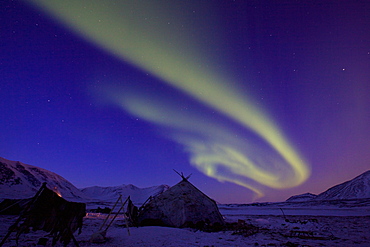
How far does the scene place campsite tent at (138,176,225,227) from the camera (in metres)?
15.1

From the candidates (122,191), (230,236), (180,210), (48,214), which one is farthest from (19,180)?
(230,236)

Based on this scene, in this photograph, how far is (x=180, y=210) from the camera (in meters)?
15.5

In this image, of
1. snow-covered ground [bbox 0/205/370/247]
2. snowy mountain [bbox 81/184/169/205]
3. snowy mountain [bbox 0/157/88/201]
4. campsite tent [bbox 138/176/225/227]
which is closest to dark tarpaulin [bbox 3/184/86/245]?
snow-covered ground [bbox 0/205/370/247]

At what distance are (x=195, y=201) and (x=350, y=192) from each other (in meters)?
129

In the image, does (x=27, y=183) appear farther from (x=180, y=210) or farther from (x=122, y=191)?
(x=180, y=210)

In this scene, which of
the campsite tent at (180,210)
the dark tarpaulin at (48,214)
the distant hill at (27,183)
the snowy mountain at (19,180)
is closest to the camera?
the dark tarpaulin at (48,214)

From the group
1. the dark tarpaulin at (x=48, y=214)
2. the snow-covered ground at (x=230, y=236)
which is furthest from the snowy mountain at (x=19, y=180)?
the dark tarpaulin at (x=48, y=214)

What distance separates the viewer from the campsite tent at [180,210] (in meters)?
15.1

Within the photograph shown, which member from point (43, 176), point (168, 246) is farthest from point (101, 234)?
point (43, 176)

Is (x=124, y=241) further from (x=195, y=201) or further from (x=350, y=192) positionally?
(x=350, y=192)

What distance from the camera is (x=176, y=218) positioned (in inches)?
597

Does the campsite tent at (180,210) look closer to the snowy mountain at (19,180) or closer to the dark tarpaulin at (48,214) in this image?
the dark tarpaulin at (48,214)

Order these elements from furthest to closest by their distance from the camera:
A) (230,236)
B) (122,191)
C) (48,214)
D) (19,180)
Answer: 1. (122,191)
2. (19,180)
3. (230,236)
4. (48,214)

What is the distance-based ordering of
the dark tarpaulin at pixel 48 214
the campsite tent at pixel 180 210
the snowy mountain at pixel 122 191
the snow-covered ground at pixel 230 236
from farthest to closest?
the snowy mountain at pixel 122 191, the campsite tent at pixel 180 210, the snow-covered ground at pixel 230 236, the dark tarpaulin at pixel 48 214
